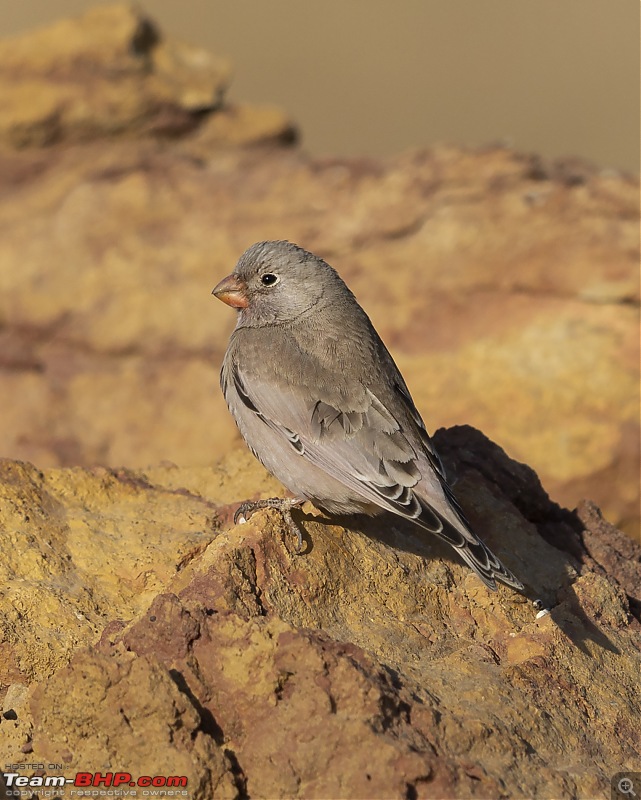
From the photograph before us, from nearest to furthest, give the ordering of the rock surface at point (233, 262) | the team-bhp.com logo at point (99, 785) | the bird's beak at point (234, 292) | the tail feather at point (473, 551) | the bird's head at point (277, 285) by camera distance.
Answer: the team-bhp.com logo at point (99, 785)
the tail feather at point (473, 551)
the bird's head at point (277, 285)
the bird's beak at point (234, 292)
the rock surface at point (233, 262)

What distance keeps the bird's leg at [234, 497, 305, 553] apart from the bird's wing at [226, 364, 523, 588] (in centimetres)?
28

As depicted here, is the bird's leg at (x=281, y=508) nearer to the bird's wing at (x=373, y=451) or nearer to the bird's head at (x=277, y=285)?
the bird's wing at (x=373, y=451)

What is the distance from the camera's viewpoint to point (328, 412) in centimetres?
595

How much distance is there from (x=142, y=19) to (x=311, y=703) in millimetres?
10962

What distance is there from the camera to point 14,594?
518cm

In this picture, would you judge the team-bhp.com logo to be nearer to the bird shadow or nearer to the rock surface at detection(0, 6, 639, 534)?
the bird shadow

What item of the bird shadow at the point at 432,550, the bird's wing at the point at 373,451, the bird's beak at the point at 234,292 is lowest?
the bird shadow at the point at 432,550

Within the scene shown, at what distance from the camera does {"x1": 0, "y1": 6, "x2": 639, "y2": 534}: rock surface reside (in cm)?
1066

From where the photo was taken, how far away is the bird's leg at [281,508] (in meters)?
5.26

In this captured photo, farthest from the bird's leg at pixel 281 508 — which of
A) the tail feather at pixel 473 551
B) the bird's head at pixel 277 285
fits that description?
the bird's head at pixel 277 285

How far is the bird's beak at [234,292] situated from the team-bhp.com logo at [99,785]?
12.0 feet

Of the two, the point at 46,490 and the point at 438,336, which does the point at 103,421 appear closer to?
the point at 438,336

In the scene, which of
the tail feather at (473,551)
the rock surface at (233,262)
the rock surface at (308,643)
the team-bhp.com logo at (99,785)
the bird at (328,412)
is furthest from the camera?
the rock surface at (233,262)

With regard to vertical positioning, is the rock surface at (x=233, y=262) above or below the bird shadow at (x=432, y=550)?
below
